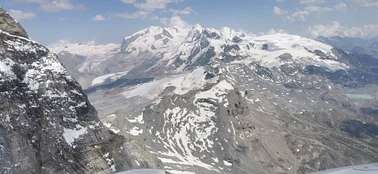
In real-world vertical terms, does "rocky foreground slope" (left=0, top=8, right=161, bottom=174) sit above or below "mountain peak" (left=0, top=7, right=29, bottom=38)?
below

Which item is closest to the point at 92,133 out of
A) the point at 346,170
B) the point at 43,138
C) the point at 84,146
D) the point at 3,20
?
the point at 84,146

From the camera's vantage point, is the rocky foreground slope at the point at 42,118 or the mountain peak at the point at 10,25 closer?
the rocky foreground slope at the point at 42,118

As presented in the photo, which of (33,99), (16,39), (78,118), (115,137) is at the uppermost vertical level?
(16,39)

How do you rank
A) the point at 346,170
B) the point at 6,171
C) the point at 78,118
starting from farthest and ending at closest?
the point at 78,118
the point at 6,171
the point at 346,170

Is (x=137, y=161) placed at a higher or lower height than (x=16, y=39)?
lower

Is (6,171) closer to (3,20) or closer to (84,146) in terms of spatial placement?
(84,146)

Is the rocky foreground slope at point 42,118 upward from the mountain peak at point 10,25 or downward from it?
downward
